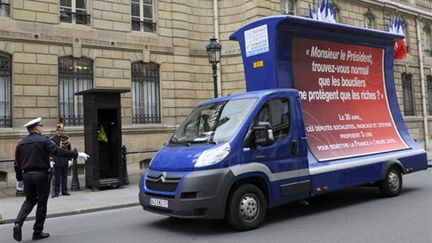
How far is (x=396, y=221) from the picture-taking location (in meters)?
7.18

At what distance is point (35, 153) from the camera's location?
685 cm

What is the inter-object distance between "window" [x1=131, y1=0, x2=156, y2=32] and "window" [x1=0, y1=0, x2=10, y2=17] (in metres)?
4.60

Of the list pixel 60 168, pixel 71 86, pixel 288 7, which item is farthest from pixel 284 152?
pixel 288 7

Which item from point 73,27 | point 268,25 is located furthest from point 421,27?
point 268,25

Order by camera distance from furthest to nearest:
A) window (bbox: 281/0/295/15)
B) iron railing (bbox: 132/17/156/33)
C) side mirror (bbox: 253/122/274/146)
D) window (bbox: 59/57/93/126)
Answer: window (bbox: 281/0/295/15) < iron railing (bbox: 132/17/156/33) < window (bbox: 59/57/93/126) < side mirror (bbox: 253/122/274/146)

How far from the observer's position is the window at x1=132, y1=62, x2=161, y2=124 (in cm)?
1748

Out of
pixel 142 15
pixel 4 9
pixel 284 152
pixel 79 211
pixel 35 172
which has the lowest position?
pixel 79 211

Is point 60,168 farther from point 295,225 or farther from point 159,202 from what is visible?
point 295,225

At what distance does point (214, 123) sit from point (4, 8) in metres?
10.8

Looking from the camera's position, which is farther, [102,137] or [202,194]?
[102,137]

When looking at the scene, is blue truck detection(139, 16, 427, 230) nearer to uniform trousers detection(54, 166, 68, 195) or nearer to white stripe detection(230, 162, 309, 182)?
white stripe detection(230, 162, 309, 182)

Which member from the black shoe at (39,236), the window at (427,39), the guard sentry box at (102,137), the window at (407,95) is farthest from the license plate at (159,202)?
the window at (427,39)

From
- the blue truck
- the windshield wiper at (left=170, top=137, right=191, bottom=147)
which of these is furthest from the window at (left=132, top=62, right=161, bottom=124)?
the windshield wiper at (left=170, top=137, right=191, bottom=147)

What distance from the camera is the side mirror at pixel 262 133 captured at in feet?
23.1
